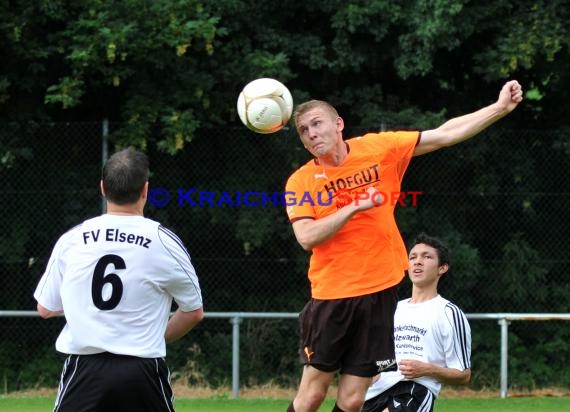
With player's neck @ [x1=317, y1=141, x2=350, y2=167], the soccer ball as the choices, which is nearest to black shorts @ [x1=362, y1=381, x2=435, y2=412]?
player's neck @ [x1=317, y1=141, x2=350, y2=167]

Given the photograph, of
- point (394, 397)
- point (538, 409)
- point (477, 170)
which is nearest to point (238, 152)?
point (477, 170)

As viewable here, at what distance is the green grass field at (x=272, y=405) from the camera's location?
974 centimetres

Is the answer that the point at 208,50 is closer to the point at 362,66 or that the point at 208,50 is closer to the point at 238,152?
the point at 238,152

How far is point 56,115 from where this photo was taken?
12.3 meters

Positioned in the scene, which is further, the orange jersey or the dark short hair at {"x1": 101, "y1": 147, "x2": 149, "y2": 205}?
the orange jersey

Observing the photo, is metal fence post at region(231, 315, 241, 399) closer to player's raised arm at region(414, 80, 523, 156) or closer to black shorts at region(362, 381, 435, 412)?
black shorts at region(362, 381, 435, 412)

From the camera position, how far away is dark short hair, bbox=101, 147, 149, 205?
156 inches

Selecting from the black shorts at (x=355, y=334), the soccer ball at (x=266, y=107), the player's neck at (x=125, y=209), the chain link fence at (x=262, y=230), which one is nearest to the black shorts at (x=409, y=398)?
the black shorts at (x=355, y=334)

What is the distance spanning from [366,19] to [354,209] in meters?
7.30

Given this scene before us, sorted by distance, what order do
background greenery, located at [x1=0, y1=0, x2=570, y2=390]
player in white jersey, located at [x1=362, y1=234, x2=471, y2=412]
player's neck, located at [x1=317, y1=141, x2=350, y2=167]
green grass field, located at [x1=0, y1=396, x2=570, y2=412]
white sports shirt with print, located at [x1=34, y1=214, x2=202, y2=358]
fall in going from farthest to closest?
background greenery, located at [x1=0, y1=0, x2=570, y2=390], green grass field, located at [x1=0, y1=396, x2=570, y2=412], player in white jersey, located at [x1=362, y1=234, x2=471, y2=412], player's neck, located at [x1=317, y1=141, x2=350, y2=167], white sports shirt with print, located at [x1=34, y1=214, x2=202, y2=358]

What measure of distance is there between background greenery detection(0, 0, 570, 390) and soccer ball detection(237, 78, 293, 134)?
14.0 ft

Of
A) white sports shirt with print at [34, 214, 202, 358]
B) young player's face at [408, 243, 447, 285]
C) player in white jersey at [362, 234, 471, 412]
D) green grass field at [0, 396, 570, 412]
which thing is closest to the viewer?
white sports shirt with print at [34, 214, 202, 358]

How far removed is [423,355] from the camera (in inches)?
230

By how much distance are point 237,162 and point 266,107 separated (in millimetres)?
4780
